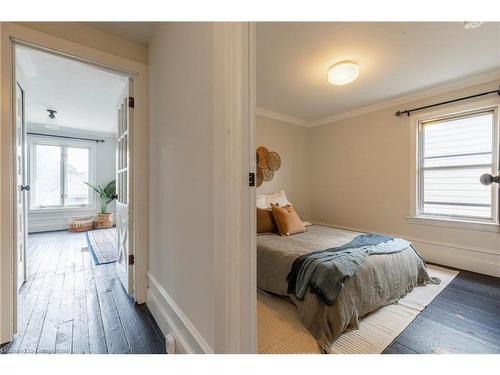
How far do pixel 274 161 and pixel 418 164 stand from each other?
2.10 metres

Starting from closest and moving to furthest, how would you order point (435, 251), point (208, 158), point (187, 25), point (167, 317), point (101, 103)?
1. point (208, 158)
2. point (187, 25)
3. point (167, 317)
4. point (435, 251)
5. point (101, 103)

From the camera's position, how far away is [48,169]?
16.3 feet

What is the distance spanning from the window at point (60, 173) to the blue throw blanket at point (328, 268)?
582 cm

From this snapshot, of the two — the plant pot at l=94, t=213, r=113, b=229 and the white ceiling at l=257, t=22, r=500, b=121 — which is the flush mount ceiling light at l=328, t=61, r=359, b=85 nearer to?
the white ceiling at l=257, t=22, r=500, b=121

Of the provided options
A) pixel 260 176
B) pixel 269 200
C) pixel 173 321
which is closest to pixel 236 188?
pixel 173 321

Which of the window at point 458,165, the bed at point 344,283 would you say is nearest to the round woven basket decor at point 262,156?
the bed at point 344,283

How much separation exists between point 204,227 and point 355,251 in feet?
4.81

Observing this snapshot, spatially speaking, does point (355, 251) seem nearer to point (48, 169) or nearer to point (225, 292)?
point (225, 292)

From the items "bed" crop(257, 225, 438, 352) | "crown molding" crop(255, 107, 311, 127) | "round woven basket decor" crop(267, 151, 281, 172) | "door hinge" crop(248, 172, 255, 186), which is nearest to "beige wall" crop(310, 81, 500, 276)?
"crown molding" crop(255, 107, 311, 127)

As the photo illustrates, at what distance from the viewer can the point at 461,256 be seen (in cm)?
272

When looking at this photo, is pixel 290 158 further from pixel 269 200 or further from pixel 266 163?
pixel 269 200

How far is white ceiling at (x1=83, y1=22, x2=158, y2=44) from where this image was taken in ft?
5.60

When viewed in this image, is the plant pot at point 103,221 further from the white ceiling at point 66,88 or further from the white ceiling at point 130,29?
the white ceiling at point 130,29

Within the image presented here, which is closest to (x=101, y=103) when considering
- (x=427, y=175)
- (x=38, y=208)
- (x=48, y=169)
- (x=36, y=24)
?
(x=36, y=24)
